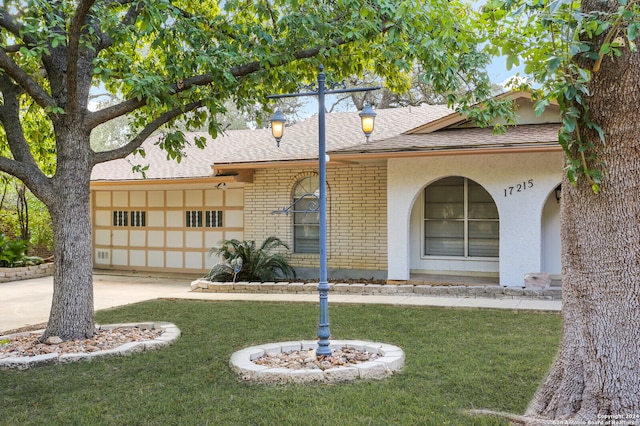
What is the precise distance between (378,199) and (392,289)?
2.56 m

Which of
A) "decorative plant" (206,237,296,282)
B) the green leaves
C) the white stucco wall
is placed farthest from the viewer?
"decorative plant" (206,237,296,282)

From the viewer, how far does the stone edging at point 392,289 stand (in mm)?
11336

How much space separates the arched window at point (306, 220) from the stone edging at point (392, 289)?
1911mm

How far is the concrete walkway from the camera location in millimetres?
10562

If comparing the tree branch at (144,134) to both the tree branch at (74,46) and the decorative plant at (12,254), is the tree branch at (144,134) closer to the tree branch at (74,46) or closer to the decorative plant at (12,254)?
the tree branch at (74,46)

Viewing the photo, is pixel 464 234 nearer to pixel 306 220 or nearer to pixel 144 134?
pixel 306 220

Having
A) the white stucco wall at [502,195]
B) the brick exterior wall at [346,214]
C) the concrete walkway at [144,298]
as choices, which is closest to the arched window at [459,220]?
the white stucco wall at [502,195]

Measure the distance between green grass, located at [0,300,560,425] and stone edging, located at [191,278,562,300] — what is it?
2171 millimetres

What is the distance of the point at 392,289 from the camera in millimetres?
12273

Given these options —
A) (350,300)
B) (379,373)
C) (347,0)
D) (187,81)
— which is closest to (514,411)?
(379,373)

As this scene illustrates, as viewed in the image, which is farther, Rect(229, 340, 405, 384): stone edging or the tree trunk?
the tree trunk

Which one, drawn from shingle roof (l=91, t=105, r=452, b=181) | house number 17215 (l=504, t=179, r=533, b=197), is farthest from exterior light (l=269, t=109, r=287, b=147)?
house number 17215 (l=504, t=179, r=533, b=197)

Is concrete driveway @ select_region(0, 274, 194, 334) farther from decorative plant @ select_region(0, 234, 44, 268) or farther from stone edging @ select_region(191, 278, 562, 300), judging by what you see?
stone edging @ select_region(191, 278, 562, 300)

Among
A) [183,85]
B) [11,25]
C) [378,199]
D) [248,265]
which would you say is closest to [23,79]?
[11,25]
